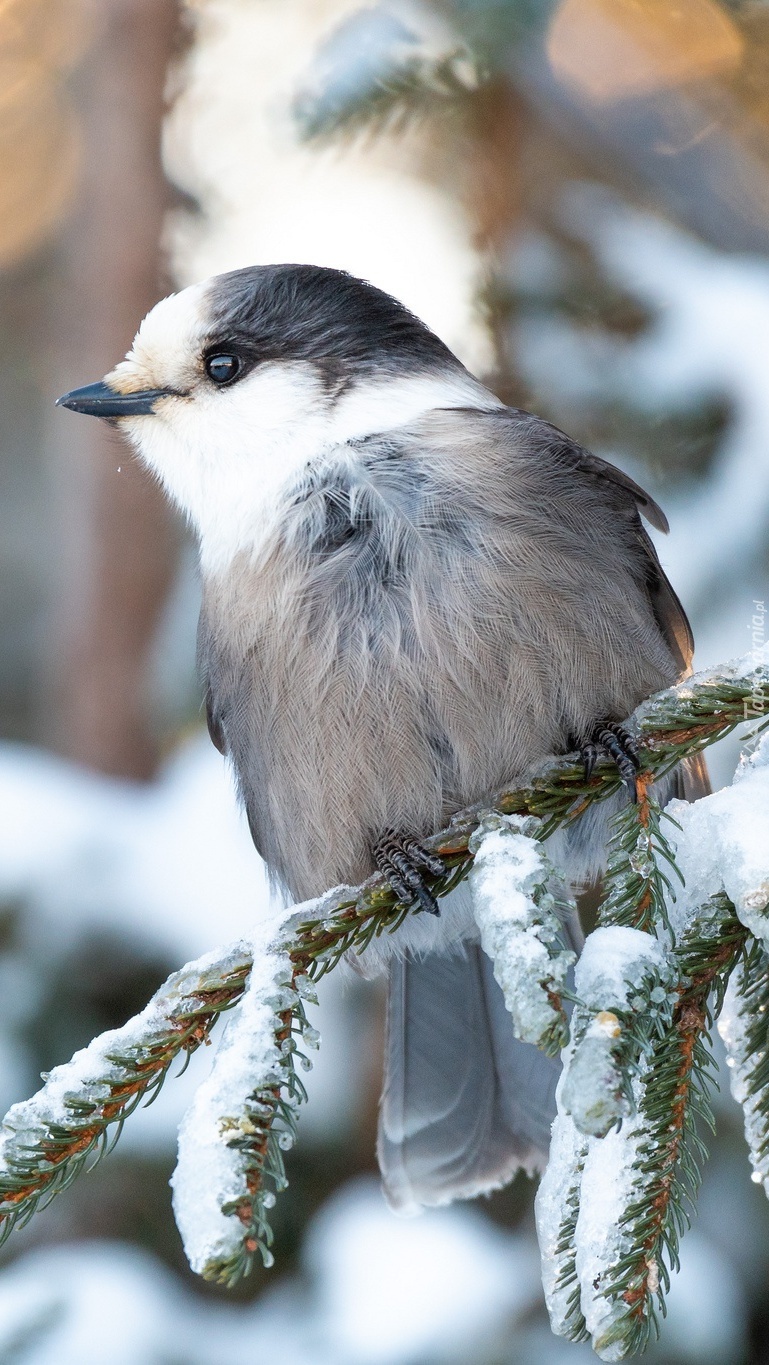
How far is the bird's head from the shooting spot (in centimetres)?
194

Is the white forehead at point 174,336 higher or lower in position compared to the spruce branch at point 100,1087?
higher

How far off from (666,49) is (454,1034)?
1.92 meters

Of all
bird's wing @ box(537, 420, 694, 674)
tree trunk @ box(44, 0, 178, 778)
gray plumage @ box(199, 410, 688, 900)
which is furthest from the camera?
tree trunk @ box(44, 0, 178, 778)

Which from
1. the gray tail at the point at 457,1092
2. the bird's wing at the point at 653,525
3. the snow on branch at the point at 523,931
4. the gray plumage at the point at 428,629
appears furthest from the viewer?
the gray tail at the point at 457,1092

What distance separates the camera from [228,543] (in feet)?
6.23

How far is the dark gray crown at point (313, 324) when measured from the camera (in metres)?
2.01

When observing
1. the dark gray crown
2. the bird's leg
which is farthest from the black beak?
the bird's leg

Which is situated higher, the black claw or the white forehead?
the white forehead

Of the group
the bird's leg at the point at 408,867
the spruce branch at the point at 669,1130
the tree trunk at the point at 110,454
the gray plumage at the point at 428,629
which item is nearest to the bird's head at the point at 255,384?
the gray plumage at the point at 428,629

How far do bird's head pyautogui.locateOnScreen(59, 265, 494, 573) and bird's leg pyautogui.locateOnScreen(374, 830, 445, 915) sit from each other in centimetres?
57

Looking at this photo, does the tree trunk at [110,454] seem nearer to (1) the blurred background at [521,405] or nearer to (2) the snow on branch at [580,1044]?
(1) the blurred background at [521,405]

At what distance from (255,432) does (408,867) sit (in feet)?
2.59

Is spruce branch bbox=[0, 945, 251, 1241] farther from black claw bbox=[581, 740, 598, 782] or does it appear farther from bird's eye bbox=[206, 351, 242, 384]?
bird's eye bbox=[206, 351, 242, 384]

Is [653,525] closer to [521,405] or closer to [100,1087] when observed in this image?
[521,405]
